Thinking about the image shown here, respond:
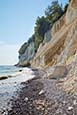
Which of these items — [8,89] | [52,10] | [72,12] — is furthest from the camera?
[52,10]

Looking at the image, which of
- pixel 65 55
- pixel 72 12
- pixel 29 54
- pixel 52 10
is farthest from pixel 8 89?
pixel 29 54

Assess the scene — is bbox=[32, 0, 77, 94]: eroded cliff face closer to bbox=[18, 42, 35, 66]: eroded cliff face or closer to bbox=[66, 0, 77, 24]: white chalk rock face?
bbox=[66, 0, 77, 24]: white chalk rock face

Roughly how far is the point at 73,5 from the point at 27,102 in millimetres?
29571

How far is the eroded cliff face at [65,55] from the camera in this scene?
17.0 metres

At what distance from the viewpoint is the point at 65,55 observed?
29750 mm

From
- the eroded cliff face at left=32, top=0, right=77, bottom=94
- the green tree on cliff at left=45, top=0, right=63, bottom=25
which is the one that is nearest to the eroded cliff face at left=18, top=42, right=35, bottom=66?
the green tree on cliff at left=45, top=0, right=63, bottom=25

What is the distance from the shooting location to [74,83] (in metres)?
14.2

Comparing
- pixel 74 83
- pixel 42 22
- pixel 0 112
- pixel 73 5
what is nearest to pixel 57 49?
pixel 73 5

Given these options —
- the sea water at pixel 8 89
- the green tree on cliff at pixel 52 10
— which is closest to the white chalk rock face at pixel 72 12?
the sea water at pixel 8 89

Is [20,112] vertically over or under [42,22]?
under

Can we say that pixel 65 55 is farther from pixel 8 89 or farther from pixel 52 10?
pixel 52 10

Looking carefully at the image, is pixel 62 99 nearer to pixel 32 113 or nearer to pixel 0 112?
pixel 32 113

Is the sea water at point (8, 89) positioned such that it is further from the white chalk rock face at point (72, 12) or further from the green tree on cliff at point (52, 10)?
the green tree on cliff at point (52, 10)

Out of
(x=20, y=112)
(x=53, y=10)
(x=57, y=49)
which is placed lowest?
(x=20, y=112)
